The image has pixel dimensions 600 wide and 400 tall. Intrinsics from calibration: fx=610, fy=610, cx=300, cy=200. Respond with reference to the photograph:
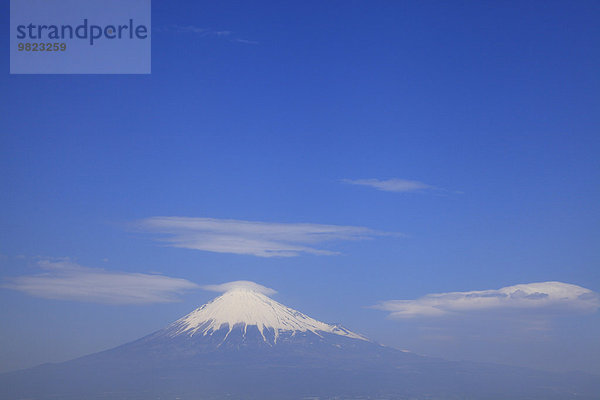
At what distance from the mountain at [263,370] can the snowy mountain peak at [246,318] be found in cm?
29

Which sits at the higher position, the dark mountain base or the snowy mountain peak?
the snowy mountain peak

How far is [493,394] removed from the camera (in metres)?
107

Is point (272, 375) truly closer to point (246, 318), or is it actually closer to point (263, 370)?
point (263, 370)

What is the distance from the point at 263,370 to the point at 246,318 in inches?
1188

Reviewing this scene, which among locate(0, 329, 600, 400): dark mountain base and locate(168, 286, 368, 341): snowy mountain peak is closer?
locate(0, 329, 600, 400): dark mountain base

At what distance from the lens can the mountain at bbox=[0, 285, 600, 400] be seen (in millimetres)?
101250

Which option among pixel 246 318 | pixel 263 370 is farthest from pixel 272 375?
pixel 246 318

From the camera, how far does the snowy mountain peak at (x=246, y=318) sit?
149 m

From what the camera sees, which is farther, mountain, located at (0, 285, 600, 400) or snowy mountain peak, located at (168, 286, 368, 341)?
snowy mountain peak, located at (168, 286, 368, 341)

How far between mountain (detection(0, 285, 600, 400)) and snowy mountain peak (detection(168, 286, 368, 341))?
0.29 meters

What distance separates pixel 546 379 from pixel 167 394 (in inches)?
3688

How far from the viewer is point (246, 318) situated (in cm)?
15125

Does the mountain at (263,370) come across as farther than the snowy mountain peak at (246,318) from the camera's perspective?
No

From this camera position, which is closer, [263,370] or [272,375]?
[272,375]
